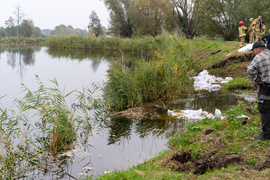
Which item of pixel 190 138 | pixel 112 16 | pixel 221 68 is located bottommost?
pixel 190 138

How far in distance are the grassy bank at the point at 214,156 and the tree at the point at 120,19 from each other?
43585 millimetres

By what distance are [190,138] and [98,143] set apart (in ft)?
7.35

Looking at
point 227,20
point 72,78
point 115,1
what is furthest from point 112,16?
point 72,78

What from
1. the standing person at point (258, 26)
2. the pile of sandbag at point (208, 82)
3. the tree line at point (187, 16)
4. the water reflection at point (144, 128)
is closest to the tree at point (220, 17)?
the tree line at point (187, 16)

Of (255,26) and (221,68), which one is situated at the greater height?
(255,26)

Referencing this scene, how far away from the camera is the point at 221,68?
1409 cm

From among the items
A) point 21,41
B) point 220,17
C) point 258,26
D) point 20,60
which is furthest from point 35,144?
point 21,41

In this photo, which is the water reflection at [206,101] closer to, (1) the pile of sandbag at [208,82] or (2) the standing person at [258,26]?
(1) the pile of sandbag at [208,82]

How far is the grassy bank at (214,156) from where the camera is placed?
3.79 meters

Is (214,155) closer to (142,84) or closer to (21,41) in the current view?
(142,84)

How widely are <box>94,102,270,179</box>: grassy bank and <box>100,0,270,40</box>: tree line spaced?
1128cm

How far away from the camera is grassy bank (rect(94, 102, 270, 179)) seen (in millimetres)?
3793

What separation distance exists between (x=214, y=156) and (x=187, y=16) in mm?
30891

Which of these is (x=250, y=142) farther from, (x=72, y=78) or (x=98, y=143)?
(x=72, y=78)
